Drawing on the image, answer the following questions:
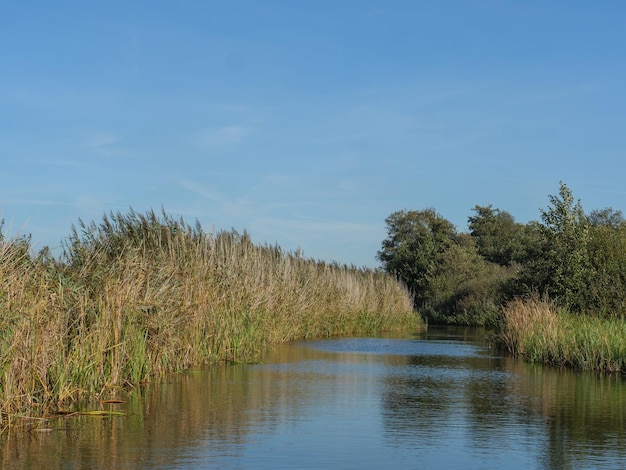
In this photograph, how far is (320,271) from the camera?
3588 centimetres

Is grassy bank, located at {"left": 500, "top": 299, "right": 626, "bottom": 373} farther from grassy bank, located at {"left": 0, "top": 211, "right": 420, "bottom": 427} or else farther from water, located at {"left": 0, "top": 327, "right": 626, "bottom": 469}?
grassy bank, located at {"left": 0, "top": 211, "right": 420, "bottom": 427}

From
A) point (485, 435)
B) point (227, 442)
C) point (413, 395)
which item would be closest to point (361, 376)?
point (413, 395)

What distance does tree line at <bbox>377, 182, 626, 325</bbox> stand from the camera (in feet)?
94.5

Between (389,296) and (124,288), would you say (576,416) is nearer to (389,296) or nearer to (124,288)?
(124,288)

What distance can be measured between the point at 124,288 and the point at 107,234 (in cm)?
Answer: 517

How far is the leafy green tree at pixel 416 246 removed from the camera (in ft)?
217

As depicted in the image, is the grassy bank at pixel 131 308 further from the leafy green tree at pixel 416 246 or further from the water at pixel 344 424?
the leafy green tree at pixel 416 246

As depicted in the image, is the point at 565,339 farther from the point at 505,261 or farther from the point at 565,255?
the point at 505,261

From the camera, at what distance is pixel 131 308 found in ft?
48.0

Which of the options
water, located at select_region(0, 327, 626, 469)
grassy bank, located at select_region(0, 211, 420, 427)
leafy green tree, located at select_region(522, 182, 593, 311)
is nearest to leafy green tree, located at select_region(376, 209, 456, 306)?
leafy green tree, located at select_region(522, 182, 593, 311)

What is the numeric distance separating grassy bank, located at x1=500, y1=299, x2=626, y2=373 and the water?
60.2 inches

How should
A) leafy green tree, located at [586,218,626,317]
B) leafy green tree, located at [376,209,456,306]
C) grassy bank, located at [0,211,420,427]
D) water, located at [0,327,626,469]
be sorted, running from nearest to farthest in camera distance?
water, located at [0,327,626,469] → grassy bank, located at [0,211,420,427] → leafy green tree, located at [586,218,626,317] → leafy green tree, located at [376,209,456,306]

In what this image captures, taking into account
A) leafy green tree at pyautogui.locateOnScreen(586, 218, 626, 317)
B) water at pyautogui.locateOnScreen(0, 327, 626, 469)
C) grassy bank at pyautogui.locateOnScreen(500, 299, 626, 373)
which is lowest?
water at pyautogui.locateOnScreen(0, 327, 626, 469)

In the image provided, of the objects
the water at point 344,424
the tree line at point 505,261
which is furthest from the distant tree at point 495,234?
the water at point 344,424
